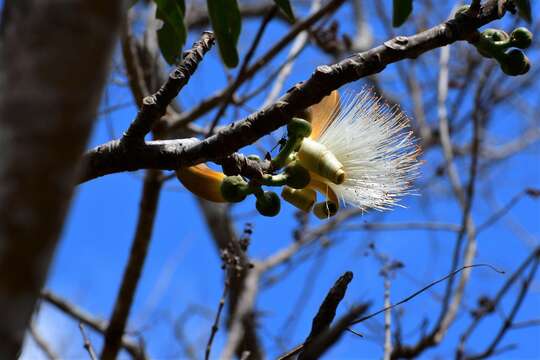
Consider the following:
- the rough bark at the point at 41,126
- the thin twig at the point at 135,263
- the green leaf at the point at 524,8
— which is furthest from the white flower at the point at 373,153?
the thin twig at the point at 135,263

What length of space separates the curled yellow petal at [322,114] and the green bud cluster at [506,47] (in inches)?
9.9

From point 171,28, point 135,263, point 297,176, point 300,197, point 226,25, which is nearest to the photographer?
point 297,176

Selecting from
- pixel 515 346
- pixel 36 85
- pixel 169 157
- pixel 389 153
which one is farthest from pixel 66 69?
pixel 515 346

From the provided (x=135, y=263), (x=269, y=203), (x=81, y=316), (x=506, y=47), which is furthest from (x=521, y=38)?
(x=81, y=316)

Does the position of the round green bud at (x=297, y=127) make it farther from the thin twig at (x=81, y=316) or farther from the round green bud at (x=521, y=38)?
the thin twig at (x=81, y=316)

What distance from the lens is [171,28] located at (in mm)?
1549

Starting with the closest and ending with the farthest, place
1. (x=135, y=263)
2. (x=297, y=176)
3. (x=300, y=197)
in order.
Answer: (x=297, y=176) < (x=300, y=197) < (x=135, y=263)

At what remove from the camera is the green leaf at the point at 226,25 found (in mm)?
1428

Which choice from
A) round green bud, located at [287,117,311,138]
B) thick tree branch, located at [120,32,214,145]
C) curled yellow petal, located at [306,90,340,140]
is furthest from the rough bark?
curled yellow petal, located at [306,90,340,140]

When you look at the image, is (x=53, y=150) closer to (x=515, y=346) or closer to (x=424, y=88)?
(x=515, y=346)

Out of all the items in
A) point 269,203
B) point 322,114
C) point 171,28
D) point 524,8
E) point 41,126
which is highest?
point 171,28

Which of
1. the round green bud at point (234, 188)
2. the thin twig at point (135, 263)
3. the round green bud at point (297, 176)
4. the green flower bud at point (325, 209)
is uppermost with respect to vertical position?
the thin twig at point (135, 263)

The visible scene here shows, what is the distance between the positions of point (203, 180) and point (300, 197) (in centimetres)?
17

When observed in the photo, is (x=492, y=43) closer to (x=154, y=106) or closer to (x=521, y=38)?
(x=521, y=38)
